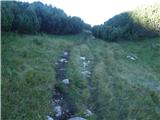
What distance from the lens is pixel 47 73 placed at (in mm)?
14391

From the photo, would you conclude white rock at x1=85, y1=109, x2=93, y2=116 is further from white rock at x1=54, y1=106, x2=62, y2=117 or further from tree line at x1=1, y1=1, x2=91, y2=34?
tree line at x1=1, y1=1, x2=91, y2=34

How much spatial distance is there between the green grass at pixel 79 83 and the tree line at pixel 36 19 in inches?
82.1

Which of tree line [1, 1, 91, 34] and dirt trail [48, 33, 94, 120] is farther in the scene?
tree line [1, 1, 91, 34]

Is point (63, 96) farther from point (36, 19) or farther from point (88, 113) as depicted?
point (36, 19)

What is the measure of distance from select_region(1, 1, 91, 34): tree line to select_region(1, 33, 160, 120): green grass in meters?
2.09

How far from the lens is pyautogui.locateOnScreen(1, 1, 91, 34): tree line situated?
71.6 ft

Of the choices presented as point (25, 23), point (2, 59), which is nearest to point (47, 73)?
point (2, 59)

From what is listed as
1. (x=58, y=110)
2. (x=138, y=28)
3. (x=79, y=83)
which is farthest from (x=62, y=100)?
(x=138, y=28)

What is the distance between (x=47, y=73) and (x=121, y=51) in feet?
37.8

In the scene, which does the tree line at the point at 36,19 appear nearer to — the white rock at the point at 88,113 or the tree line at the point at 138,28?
the tree line at the point at 138,28

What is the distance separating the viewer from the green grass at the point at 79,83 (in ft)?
37.1

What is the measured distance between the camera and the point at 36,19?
25.8 m

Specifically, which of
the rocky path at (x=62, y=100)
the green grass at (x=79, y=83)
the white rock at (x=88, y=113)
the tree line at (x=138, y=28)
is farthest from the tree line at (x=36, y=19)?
the white rock at (x=88, y=113)

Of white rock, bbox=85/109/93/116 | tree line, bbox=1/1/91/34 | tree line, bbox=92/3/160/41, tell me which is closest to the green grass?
white rock, bbox=85/109/93/116
